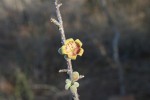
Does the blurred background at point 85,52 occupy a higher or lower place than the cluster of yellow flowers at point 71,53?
higher

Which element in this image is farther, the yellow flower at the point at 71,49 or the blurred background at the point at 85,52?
the blurred background at the point at 85,52

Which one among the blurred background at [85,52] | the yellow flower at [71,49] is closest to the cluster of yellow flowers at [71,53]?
the yellow flower at [71,49]

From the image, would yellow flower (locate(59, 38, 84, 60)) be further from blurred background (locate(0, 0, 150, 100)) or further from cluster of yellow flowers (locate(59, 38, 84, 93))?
blurred background (locate(0, 0, 150, 100))

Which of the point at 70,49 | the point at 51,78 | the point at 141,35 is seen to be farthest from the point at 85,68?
the point at 70,49

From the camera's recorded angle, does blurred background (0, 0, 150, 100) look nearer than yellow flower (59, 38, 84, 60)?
No

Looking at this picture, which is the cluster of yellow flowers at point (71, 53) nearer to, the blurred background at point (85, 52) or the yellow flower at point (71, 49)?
the yellow flower at point (71, 49)

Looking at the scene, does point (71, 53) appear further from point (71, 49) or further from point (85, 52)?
point (85, 52)

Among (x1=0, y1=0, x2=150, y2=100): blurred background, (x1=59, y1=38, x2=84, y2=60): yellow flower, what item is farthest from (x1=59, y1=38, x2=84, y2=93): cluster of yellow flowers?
(x1=0, y1=0, x2=150, y2=100): blurred background
